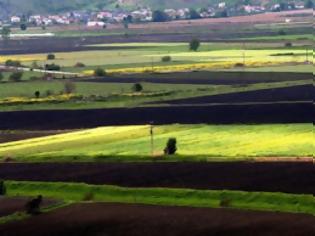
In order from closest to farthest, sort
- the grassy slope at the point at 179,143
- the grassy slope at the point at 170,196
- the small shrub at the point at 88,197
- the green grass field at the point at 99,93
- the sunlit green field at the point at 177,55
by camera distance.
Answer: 1. the grassy slope at the point at 170,196
2. the small shrub at the point at 88,197
3. the grassy slope at the point at 179,143
4. the green grass field at the point at 99,93
5. the sunlit green field at the point at 177,55

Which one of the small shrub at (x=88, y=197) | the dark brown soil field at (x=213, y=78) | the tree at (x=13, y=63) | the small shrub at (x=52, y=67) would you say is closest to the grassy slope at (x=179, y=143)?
the small shrub at (x=88, y=197)

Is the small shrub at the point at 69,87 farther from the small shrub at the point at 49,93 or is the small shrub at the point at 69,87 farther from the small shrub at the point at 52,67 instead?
the small shrub at the point at 52,67

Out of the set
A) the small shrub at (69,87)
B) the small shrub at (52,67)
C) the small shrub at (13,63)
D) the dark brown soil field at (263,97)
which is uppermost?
the dark brown soil field at (263,97)

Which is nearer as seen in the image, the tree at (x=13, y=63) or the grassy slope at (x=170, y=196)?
the grassy slope at (x=170, y=196)

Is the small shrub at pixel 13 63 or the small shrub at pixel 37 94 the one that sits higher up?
the small shrub at pixel 37 94

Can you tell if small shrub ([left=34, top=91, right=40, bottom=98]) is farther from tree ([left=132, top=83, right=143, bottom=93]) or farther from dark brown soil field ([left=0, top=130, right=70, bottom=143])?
dark brown soil field ([left=0, top=130, right=70, bottom=143])

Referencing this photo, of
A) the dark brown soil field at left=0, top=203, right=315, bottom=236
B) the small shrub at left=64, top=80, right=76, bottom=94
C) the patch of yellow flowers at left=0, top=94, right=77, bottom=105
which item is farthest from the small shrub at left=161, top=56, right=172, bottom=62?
the dark brown soil field at left=0, top=203, right=315, bottom=236

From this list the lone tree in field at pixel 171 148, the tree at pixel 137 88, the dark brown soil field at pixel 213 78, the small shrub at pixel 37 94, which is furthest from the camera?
the dark brown soil field at pixel 213 78

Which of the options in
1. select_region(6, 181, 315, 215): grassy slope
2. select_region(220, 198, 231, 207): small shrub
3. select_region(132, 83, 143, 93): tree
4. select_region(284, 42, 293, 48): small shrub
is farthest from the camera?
select_region(284, 42, 293, 48): small shrub

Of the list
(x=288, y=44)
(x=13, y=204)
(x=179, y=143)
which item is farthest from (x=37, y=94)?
(x=288, y=44)
